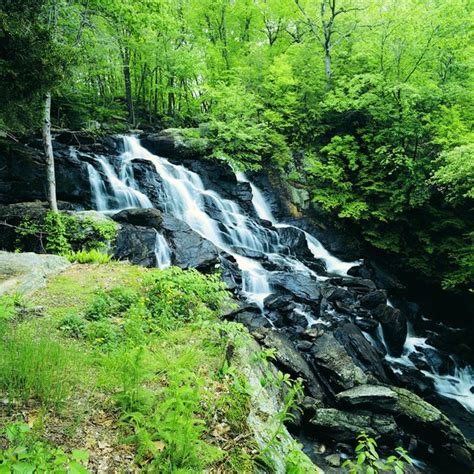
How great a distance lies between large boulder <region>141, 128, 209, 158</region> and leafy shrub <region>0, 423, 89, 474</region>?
15.3 meters

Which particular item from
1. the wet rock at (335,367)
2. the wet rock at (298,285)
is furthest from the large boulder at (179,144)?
the wet rock at (335,367)

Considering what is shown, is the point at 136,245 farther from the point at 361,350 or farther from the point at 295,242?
the point at 361,350

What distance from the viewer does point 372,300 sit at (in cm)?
1207

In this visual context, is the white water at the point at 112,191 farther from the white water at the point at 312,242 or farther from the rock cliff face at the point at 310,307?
the white water at the point at 312,242

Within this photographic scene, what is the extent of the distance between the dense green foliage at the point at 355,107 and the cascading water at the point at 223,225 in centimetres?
222

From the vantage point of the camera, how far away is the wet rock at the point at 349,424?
698 cm

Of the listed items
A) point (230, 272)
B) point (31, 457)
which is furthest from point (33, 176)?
point (31, 457)

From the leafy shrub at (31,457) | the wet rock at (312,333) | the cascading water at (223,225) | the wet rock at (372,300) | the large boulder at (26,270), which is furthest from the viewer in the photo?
the wet rock at (372,300)

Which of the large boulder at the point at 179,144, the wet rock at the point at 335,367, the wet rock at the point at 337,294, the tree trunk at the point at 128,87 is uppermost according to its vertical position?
the tree trunk at the point at 128,87

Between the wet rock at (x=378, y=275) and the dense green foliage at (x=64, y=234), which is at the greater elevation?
the dense green foliage at (x=64, y=234)

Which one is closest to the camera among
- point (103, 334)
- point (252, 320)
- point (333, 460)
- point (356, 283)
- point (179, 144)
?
point (103, 334)

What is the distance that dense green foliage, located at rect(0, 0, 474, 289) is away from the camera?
12.2 m

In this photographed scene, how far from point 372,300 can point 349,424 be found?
5.72 m

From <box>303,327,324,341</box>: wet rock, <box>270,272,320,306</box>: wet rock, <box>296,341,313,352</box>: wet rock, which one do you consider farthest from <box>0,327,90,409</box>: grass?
<box>270,272,320,306</box>: wet rock
